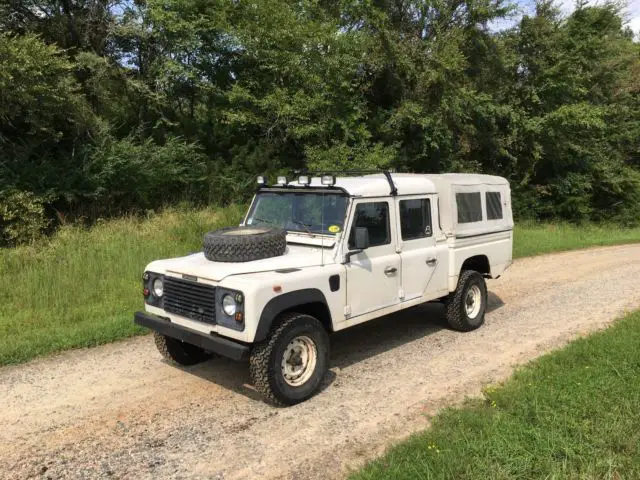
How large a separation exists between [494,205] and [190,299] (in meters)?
4.83


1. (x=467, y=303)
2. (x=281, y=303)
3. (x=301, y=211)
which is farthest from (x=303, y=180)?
(x=467, y=303)

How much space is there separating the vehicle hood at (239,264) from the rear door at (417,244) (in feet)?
3.74

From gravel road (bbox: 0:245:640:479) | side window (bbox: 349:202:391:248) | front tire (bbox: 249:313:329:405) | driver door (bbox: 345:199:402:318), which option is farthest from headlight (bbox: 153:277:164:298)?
side window (bbox: 349:202:391:248)

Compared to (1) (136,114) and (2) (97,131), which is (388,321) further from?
(1) (136,114)

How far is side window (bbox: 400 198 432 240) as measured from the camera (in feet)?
19.7

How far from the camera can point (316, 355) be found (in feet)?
16.1

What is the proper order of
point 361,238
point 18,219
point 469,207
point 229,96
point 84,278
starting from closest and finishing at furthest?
point 361,238 < point 469,207 < point 84,278 < point 18,219 < point 229,96

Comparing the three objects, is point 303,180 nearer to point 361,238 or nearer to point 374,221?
point 374,221

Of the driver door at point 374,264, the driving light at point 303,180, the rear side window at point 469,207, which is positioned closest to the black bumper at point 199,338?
the driver door at point 374,264

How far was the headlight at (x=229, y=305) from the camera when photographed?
440cm

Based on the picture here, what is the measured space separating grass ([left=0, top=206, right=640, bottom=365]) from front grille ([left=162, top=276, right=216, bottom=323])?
2.04 metres

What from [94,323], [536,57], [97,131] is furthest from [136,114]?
[536,57]

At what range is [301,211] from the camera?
5812 mm

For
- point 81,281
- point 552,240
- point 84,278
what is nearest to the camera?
point 81,281
